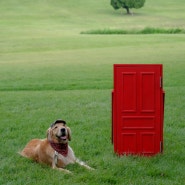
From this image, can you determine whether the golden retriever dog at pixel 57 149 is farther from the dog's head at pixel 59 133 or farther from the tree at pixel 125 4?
the tree at pixel 125 4

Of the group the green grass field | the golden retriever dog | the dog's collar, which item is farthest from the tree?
the dog's collar

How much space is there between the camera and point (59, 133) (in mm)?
7520

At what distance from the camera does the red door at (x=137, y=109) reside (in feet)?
26.4

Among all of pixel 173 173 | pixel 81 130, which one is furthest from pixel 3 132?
pixel 173 173

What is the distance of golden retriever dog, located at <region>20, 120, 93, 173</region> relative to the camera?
7578 mm

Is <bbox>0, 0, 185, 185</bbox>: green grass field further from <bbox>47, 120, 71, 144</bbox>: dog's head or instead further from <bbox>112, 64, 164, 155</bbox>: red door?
<bbox>47, 120, 71, 144</bbox>: dog's head

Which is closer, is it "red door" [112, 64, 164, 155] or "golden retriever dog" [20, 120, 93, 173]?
"golden retriever dog" [20, 120, 93, 173]

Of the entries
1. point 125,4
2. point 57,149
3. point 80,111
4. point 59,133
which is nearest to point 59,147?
point 57,149

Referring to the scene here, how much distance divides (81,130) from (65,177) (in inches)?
122

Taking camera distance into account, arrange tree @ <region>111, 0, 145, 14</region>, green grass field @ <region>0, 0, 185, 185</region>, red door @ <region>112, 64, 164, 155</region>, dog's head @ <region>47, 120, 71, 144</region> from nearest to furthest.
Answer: green grass field @ <region>0, 0, 185, 185</region>
dog's head @ <region>47, 120, 71, 144</region>
red door @ <region>112, 64, 164, 155</region>
tree @ <region>111, 0, 145, 14</region>

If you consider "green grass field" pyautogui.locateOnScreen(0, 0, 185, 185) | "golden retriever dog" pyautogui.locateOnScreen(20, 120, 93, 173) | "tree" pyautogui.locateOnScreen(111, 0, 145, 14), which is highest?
"tree" pyautogui.locateOnScreen(111, 0, 145, 14)

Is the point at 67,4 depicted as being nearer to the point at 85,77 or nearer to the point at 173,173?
the point at 85,77

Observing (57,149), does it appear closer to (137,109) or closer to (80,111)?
(137,109)

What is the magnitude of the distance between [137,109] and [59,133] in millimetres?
1381
